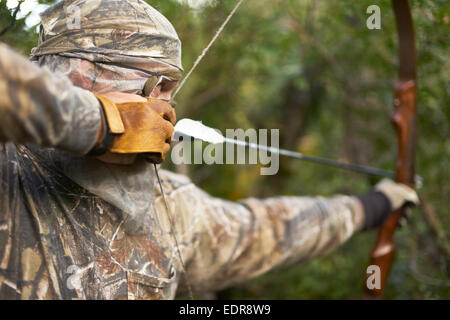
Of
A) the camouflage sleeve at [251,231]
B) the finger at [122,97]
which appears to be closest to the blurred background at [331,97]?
the finger at [122,97]

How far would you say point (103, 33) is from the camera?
1.19 m

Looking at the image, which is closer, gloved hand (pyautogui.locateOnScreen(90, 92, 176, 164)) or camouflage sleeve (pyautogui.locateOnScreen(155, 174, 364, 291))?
gloved hand (pyautogui.locateOnScreen(90, 92, 176, 164))

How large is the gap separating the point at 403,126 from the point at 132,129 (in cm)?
168

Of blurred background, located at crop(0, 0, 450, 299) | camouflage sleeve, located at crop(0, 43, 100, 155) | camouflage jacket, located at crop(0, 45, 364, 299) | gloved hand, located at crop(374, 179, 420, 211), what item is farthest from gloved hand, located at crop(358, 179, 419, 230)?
camouflage sleeve, located at crop(0, 43, 100, 155)

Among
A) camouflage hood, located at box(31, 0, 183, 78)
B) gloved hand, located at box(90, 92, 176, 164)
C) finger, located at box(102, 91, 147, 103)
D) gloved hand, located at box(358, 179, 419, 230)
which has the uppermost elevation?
camouflage hood, located at box(31, 0, 183, 78)

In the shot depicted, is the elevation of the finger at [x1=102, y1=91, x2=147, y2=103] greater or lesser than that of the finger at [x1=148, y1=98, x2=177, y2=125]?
greater

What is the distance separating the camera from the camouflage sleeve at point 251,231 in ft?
5.42

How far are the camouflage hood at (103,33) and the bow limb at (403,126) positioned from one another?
145 centimetres

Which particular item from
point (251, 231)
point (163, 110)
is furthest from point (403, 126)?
point (163, 110)

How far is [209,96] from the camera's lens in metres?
4.22

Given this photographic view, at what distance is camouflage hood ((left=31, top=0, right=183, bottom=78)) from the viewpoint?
3.88 ft

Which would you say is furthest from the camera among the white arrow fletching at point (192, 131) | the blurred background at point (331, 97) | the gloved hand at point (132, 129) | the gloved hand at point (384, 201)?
the blurred background at point (331, 97)

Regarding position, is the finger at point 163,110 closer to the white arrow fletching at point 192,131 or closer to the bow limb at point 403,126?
the white arrow fletching at point 192,131

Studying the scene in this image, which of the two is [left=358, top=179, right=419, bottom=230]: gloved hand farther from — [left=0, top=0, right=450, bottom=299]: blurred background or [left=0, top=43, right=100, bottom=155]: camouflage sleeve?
[left=0, top=43, right=100, bottom=155]: camouflage sleeve
